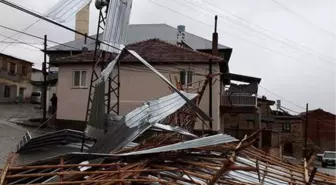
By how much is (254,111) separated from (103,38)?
14284 millimetres

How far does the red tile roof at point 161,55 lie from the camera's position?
76.2 ft

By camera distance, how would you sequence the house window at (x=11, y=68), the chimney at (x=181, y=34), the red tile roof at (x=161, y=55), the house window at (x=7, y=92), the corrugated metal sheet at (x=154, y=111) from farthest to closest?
the house window at (x=11, y=68)
the house window at (x=7, y=92)
the chimney at (x=181, y=34)
the red tile roof at (x=161, y=55)
the corrugated metal sheet at (x=154, y=111)

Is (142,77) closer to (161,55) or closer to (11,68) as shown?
(161,55)

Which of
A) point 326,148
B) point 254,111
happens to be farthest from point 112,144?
point 326,148

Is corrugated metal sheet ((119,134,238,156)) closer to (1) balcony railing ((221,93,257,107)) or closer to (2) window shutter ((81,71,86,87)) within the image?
(1) balcony railing ((221,93,257,107))

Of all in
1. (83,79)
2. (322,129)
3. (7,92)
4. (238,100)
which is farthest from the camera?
(322,129)

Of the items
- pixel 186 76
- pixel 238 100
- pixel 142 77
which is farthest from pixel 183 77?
pixel 238 100

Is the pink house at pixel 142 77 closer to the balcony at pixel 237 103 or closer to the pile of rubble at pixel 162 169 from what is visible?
the balcony at pixel 237 103

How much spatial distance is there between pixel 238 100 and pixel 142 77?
5833 mm

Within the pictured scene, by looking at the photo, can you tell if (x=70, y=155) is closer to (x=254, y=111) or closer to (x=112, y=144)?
(x=112, y=144)

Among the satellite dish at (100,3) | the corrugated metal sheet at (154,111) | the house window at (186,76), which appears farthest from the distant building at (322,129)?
the corrugated metal sheet at (154,111)

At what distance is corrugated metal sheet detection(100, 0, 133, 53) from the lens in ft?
36.6

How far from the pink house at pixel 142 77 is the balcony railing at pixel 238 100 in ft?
1.75

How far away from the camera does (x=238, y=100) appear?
24.0 m
